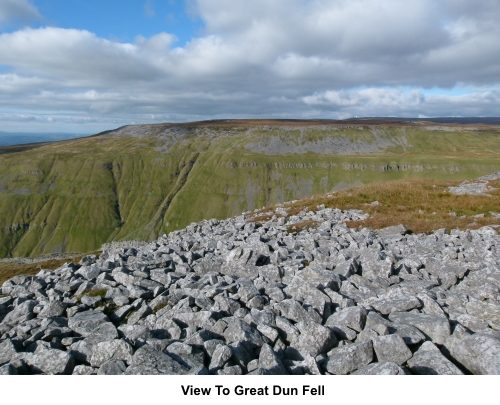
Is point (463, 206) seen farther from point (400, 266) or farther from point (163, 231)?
point (163, 231)

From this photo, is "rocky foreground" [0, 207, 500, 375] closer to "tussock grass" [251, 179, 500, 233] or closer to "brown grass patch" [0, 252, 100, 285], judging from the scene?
"tussock grass" [251, 179, 500, 233]

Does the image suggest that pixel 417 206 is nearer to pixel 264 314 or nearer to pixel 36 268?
pixel 264 314

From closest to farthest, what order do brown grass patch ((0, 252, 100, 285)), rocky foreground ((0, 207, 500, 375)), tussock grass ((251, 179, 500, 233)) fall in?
rocky foreground ((0, 207, 500, 375)) < tussock grass ((251, 179, 500, 233)) < brown grass patch ((0, 252, 100, 285))

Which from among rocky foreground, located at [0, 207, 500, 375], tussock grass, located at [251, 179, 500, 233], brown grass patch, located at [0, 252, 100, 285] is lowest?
brown grass patch, located at [0, 252, 100, 285]

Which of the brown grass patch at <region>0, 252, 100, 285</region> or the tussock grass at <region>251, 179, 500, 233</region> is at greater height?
the tussock grass at <region>251, 179, 500, 233</region>

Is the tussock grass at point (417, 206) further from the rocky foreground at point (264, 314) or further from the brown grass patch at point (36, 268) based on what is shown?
the brown grass patch at point (36, 268)

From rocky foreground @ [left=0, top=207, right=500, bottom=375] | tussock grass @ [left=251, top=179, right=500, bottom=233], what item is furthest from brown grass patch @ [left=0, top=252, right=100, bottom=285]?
tussock grass @ [left=251, top=179, right=500, bottom=233]

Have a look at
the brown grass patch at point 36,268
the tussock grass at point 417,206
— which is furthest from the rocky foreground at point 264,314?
the brown grass patch at point 36,268
